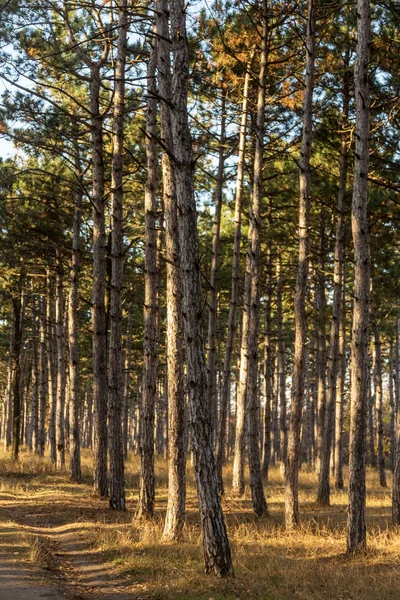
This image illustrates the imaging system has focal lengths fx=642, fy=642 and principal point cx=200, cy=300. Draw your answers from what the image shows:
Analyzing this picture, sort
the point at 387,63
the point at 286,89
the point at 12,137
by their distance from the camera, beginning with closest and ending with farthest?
the point at 12,137
the point at 387,63
the point at 286,89

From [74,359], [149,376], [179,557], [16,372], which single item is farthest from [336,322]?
[16,372]

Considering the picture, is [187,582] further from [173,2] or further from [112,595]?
[173,2]

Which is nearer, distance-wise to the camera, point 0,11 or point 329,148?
point 0,11

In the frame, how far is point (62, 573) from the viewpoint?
8570 mm

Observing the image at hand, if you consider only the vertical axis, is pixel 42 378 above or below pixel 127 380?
above

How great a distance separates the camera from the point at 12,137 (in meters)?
13.3

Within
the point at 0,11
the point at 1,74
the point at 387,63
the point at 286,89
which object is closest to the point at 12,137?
the point at 1,74

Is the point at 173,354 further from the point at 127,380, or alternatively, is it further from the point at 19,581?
the point at 127,380

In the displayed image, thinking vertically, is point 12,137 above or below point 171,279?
above

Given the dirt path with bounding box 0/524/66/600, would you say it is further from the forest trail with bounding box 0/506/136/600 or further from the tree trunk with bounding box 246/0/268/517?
the tree trunk with bounding box 246/0/268/517

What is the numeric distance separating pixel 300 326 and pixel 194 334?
4457 mm

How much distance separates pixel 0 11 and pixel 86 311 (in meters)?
22.3

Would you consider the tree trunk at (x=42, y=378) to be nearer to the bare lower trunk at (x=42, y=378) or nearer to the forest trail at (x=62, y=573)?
the bare lower trunk at (x=42, y=378)

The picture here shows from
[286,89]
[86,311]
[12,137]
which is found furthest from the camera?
[86,311]
